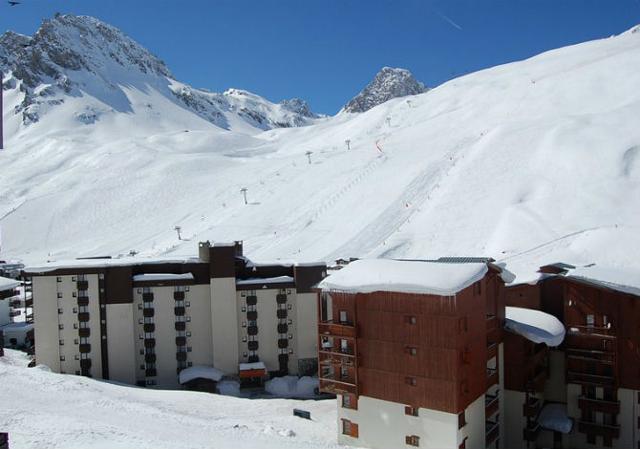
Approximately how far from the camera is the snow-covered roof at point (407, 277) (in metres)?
21.4

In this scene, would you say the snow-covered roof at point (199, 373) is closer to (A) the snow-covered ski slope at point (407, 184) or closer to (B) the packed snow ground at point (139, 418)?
(B) the packed snow ground at point (139, 418)

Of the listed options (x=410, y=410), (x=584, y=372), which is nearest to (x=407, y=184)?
(x=584, y=372)

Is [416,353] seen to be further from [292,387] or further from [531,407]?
[292,387]

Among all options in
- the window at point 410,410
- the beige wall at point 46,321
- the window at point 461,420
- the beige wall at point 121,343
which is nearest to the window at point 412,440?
the window at point 410,410

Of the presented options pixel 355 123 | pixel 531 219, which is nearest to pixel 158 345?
pixel 531 219

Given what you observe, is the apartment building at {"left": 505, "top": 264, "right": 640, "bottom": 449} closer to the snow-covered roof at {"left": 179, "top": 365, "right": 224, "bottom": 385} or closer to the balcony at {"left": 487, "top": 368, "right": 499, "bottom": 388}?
the balcony at {"left": 487, "top": 368, "right": 499, "bottom": 388}

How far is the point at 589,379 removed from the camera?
2473cm

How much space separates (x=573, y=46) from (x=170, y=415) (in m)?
127

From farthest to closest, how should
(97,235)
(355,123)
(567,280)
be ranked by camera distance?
(355,123), (97,235), (567,280)

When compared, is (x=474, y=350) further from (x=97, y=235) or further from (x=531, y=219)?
(x=97, y=235)

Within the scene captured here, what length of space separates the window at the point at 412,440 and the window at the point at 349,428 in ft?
7.97

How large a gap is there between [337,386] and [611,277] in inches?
500

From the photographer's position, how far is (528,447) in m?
25.5

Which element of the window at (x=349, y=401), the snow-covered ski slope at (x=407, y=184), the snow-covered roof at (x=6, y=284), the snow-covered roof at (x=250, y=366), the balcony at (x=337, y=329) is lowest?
the snow-covered roof at (x=250, y=366)
